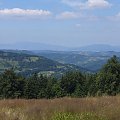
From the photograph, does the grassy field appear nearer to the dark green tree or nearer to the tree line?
the tree line

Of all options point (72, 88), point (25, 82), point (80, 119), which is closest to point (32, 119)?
point (80, 119)

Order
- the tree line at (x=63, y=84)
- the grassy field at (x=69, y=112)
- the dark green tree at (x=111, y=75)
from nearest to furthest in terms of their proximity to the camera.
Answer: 1. the grassy field at (x=69, y=112)
2. the dark green tree at (x=111, y=75)
3. the tree line at (x=63, y=84)

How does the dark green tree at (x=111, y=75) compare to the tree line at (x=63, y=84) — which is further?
the tree line at (x=63, y=84)

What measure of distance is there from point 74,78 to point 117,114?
264 ft

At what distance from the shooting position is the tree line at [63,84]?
2167 inches

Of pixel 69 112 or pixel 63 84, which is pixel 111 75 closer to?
pixel 63 84

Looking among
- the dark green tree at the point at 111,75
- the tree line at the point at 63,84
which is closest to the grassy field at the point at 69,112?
the tree line at the point at 63,84

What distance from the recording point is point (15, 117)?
709cm

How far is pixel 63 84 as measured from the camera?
3376 inches

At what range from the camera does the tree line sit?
55.0 m

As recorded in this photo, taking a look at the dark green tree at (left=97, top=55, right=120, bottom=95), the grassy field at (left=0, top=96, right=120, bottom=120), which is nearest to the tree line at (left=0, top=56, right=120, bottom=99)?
the dark green tree at (left=97, top=55, right=120, bottom=95)

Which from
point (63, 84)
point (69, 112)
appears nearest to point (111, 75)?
point (63, 84)

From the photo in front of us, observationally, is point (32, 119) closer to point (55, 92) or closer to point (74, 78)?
point (55, 92)

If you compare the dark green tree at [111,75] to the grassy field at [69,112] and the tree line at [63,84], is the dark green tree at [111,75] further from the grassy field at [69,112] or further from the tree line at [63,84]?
the grassy field at [69,112]
